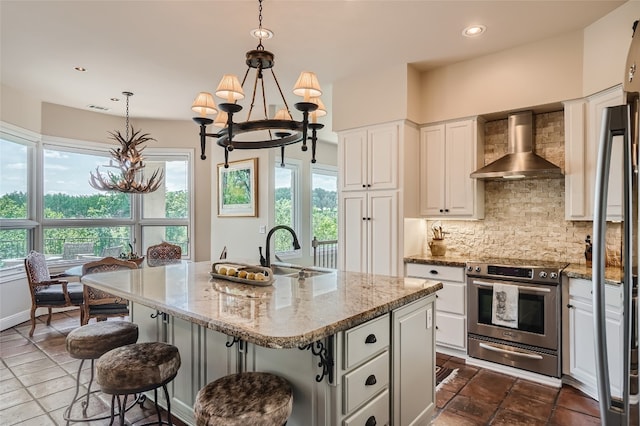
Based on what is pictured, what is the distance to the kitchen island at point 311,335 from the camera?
1563mm

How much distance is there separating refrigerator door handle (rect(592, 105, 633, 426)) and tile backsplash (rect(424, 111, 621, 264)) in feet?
8.73

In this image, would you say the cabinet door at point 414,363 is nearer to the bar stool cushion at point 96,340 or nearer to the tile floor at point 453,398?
the tile floor at point 453,398

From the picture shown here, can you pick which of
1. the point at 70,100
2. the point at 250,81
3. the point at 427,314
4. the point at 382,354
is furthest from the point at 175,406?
the point at 70,100

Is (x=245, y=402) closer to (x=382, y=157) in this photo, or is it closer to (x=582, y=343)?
(x=582, y=343)

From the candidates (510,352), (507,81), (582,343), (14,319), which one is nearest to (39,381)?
(14,319)

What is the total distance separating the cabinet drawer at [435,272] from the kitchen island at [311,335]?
50.4 inches

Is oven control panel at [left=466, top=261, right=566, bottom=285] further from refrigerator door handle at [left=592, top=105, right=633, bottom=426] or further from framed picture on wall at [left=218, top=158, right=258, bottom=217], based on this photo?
framed picture on wall at [left=218, top=158, right=258, bottom=217]

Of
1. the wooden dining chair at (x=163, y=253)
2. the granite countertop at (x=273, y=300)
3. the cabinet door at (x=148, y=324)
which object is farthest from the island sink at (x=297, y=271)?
the wooden dining chair at (x=163, y=253)

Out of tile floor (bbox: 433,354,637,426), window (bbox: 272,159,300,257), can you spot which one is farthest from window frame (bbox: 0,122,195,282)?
tile floor (bbox: 433,354,637,426)

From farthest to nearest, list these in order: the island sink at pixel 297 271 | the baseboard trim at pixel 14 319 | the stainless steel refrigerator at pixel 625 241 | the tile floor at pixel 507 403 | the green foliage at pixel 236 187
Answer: the green foliage at pixel 236 187, the baseboard trim at pixel 14 319, the island sink at pixel 297 271, the tile floor at pixel 507 403, the stainless steel refrigerator at pixel 625 241

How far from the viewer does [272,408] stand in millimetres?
1438

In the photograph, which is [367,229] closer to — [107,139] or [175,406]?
[175,406]

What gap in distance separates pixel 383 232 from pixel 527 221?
144 centimetres

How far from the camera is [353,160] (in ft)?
13.5
